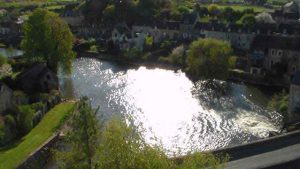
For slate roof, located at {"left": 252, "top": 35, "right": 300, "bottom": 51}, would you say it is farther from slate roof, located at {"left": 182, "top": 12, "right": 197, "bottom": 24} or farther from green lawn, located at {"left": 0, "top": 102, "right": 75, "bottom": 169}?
green lawn, located at {"left": 0, "top": 102, "right": 75, "bottom": 169}

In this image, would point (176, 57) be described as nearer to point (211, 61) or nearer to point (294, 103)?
point (211, 61)

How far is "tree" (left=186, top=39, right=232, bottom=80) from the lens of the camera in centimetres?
5494

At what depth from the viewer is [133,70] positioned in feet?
215

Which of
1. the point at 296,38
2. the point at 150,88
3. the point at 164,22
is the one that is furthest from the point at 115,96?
the point at 164,22

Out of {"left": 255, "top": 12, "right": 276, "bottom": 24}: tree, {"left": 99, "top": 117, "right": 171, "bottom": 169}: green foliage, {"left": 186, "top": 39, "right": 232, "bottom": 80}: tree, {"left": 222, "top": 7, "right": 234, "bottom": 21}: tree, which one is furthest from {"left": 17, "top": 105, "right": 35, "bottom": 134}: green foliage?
{"left": 222, "top": 7, "right": 234, "bottom": 21}: tree

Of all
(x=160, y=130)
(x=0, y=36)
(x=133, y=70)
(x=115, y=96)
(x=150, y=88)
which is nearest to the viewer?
(x=160, y=130)

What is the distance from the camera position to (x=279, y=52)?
61.7 metres

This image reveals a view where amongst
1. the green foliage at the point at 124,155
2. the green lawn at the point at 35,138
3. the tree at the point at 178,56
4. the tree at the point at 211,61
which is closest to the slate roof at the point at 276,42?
the tree at the point at 211,61

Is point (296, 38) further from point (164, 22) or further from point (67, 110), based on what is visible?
point (67, 110)

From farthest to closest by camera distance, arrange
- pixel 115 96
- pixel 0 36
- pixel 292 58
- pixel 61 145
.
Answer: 1. pixel 0 36
2. pixel 292 58
3. pixel 115 96
4. pixel 61 145

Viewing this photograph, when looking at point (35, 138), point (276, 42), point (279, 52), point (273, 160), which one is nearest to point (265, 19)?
point (276, 42)

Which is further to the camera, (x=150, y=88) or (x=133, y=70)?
(x=133, y=70)

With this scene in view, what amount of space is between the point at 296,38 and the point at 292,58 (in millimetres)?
3736

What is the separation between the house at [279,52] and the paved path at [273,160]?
28.2 m
